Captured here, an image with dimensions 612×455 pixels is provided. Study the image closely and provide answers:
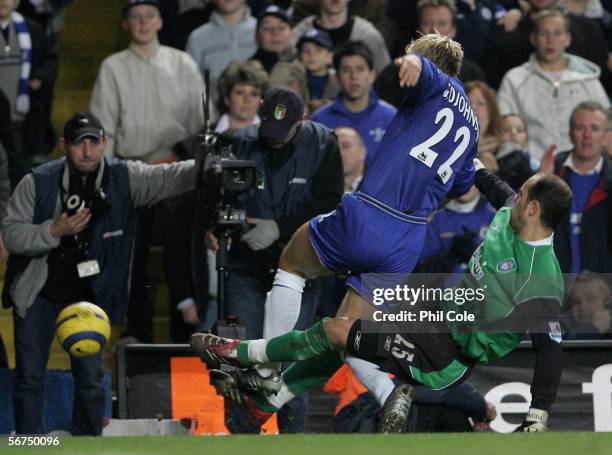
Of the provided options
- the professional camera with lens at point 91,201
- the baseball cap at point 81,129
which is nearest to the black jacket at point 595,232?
the professional camera with lens at point 91,201

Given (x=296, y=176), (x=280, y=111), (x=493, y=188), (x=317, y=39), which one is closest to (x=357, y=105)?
(x=317, y=39)

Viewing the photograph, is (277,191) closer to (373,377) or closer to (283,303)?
(283,303)

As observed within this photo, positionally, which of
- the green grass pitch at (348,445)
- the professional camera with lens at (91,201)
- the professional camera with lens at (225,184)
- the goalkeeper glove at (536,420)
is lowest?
the goalkeeper glove at (536,420)

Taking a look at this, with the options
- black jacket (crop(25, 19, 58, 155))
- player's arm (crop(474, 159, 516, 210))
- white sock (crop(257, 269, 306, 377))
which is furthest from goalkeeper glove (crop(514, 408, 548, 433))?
black jacket (crop(25, 19, 58, 155))

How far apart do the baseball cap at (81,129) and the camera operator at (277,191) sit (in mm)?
861

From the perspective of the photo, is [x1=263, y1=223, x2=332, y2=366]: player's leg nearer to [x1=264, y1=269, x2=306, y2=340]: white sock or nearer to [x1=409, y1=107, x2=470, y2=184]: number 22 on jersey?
[x1=264, y1=269, x2=306, y2=340]: white sock

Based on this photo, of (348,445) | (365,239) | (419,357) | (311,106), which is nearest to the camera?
(348,445)

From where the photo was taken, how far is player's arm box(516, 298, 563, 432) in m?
7.74

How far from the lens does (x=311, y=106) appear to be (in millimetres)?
11703

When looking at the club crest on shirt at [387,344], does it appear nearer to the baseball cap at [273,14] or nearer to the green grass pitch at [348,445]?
the green grass pitch at [348,445]

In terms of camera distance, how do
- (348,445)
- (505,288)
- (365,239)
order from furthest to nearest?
(365,239)
(505,288)
(348,445)

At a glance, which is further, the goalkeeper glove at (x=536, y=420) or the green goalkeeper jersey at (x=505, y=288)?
the green goalkeeper jersey at (x=505, y=288)

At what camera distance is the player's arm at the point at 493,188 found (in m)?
8.34

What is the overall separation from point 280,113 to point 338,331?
Answer: 195 cm
